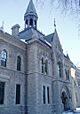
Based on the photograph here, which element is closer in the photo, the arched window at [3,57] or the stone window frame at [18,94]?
the arched window at [3,57]

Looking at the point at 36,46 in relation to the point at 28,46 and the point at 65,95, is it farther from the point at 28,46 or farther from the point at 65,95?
the point at 65,95

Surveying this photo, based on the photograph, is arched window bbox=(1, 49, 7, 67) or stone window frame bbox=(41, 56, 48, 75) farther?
stone window frame bbox=(41, 56, 48, 75)

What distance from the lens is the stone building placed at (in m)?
17.0

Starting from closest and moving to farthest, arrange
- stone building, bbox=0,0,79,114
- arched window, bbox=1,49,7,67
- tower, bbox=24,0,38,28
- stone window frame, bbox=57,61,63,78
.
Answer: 1. stone building, bbox=0,0,79,114
2. arched window, bbox=1,49,7,67
3. stone window frame, bbox=57,61,63,78
4. tower, bbox=24,0,38,28

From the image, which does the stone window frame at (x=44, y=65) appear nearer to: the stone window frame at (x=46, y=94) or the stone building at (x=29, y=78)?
the stone building at (x=29, y=78)

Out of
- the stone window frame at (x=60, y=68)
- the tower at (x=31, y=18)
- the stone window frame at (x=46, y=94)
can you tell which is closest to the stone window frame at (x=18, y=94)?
the stone window frame at (x=46, y=94)

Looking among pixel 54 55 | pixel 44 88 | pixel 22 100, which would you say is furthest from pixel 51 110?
pixel 54 55

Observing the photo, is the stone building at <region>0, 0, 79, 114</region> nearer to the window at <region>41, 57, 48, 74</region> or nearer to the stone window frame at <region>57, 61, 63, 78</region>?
the window at <region>41, 57, 48, 74</region>

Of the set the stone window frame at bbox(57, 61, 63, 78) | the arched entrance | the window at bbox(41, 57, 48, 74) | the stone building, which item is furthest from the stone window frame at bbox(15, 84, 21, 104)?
the arched entrance

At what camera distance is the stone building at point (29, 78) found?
668 inches

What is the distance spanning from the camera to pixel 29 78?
19219 mm

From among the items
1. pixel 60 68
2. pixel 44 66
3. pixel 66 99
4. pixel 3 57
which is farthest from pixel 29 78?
pixel 66 99

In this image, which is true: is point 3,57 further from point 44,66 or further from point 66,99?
point 66,99

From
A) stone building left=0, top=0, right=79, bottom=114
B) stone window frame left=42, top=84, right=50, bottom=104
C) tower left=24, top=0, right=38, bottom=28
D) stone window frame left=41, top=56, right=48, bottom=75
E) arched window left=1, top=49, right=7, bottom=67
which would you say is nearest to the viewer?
stone building left=0, top=0, right=79, bottom=114
